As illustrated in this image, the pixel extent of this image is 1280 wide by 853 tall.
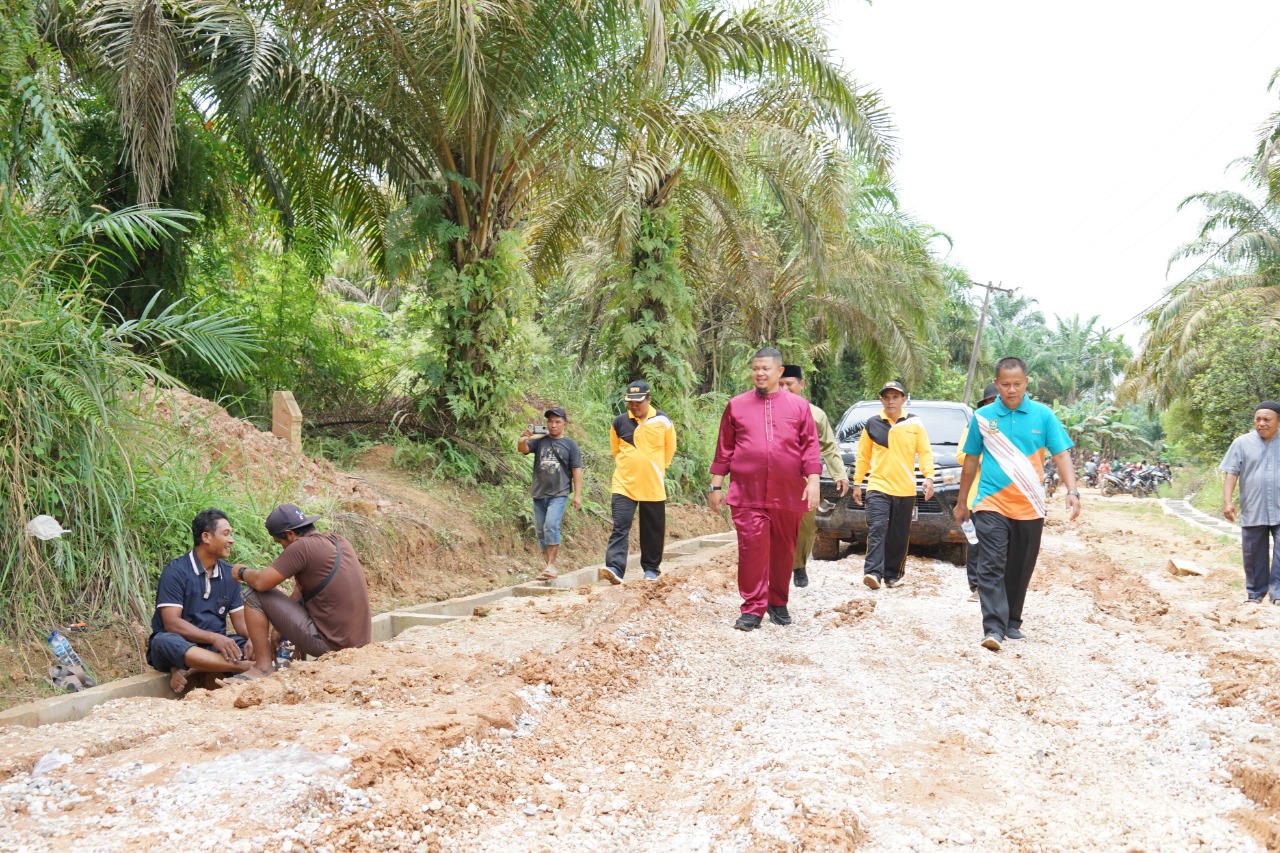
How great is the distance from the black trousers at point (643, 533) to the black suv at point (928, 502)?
2.06 metres

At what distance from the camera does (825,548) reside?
11609 millimetres

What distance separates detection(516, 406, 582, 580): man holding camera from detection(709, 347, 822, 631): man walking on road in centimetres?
281

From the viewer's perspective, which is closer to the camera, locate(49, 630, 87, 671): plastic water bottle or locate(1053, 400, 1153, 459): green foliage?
locate(49, 630, 87, 671): plastic water bottle

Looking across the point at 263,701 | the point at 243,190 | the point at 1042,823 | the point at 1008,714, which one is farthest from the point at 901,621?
the point at 243,190

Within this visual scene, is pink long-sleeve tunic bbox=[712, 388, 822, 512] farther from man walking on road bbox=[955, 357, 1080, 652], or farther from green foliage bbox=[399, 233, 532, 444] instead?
green foliage bbox=[399, 233, 532, 444]

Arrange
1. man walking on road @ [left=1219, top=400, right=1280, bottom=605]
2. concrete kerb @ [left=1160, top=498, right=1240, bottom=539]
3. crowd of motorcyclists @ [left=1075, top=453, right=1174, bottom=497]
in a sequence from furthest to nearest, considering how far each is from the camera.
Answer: crowd of motorcyclists @ [left=1075, top=453, right=1174, bottom=497]
concrete kerb @ [left=1160, top=498, right=1240, bottom=539]
man walking on road @ [left=1219, top=400, right=1280, bottom=605]

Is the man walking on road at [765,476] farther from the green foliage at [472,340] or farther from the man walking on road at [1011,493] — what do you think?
the green foliage at [472,340]

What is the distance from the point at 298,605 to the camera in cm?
654

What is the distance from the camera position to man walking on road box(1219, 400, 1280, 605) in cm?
902

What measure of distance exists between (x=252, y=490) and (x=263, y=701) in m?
3.23

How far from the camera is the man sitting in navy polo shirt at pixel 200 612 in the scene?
20.1 ft

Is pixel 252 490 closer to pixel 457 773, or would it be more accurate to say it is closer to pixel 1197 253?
pixel 457 773

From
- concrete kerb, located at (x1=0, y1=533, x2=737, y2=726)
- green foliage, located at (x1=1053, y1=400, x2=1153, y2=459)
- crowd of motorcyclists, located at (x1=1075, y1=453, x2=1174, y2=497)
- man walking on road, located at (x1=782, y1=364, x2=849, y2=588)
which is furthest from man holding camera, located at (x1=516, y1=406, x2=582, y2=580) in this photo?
green foliage, located at (x1=1053, y1=400, x2=1153, y2=459)

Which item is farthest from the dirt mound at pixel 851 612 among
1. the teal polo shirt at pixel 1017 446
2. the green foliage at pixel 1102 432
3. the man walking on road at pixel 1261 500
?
the green foliage at pixel 1102 432
